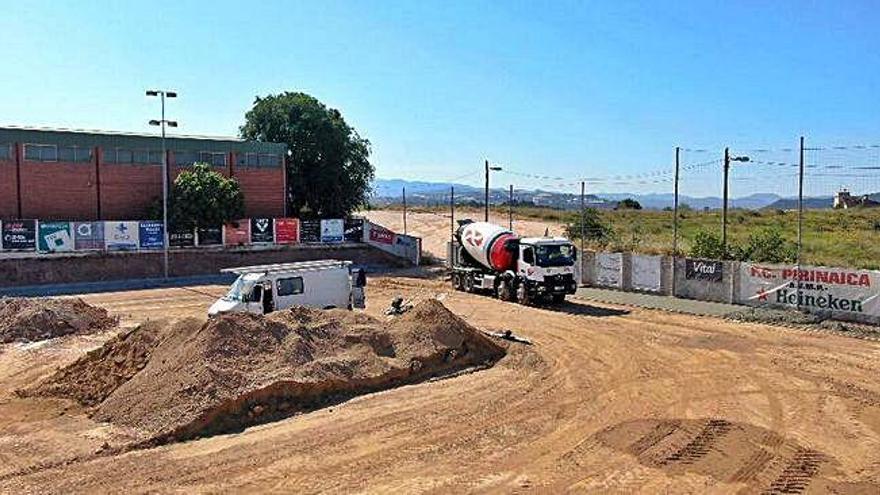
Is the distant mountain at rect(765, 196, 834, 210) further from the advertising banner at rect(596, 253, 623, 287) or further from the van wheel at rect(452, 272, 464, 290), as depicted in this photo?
the van wheel at rect(452, 272, 464, 290)

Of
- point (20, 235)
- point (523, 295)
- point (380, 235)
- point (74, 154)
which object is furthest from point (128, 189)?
point (523, 295)

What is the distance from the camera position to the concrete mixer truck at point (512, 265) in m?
33.3

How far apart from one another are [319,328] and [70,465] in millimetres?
7632

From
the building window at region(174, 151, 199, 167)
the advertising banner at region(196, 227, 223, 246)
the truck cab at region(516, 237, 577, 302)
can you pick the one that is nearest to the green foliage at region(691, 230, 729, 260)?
the truck cab at region(516, 237, 577, 302)

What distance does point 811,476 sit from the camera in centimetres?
1366

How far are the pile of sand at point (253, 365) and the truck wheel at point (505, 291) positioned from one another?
11976mm

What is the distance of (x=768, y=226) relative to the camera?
6800 cm

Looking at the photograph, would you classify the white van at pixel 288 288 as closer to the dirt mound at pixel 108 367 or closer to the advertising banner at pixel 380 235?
the dirt mound at pixel 108 367

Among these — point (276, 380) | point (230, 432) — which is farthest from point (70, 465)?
point (276, 380)

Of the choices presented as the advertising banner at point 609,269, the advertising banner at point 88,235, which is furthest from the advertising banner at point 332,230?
the advertising banner at point 609,269

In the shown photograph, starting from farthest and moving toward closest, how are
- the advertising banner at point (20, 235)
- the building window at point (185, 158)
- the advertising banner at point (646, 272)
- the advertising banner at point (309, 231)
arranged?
the building window at point (185, 158) < the advertising banner at point (309, 231) < the advertising banner at point (20, 235) < the advertising banner at point (646, 272)

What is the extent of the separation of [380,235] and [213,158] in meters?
11.7

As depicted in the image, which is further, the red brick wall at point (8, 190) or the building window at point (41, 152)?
the building window at point (41, 152)

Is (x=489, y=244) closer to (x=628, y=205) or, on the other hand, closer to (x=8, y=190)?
(x=8, y=190)
